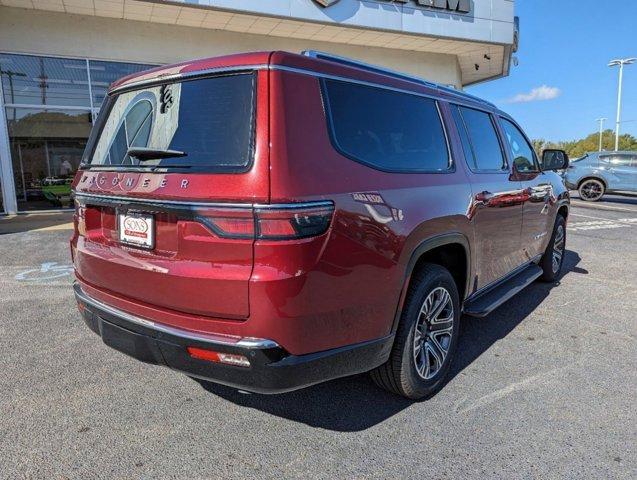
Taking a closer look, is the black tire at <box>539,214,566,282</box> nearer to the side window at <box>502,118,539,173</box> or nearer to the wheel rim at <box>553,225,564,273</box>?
the wheel rim at <box>553,225,564,273</box>

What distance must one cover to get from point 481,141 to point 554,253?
2535 mm

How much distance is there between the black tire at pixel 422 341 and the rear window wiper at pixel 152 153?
1474mm

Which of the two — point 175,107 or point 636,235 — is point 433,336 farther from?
point 636,235

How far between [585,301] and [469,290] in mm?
2339

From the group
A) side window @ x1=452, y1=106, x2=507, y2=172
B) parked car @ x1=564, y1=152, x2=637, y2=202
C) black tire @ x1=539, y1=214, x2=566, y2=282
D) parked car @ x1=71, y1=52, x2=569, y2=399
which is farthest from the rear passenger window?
parked car @ x1=564, y1=152, x2=637, y2=202

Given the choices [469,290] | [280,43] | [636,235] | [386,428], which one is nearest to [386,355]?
[386,428]

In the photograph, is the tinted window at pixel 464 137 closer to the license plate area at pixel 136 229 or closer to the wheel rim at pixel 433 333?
the wheel rim at pixel 433 333

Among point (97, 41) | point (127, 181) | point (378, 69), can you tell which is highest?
point (97, 41)

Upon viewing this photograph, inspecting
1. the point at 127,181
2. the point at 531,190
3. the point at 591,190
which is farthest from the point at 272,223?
the point at 591,190

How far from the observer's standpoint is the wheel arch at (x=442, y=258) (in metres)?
2.54

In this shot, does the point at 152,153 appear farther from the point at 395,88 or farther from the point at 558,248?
the point at 558,248

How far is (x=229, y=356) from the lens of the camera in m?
2.08

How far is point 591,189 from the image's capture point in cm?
1669

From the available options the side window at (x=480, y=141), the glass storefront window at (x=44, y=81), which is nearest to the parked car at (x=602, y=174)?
the side window at (x=480, y=141)
